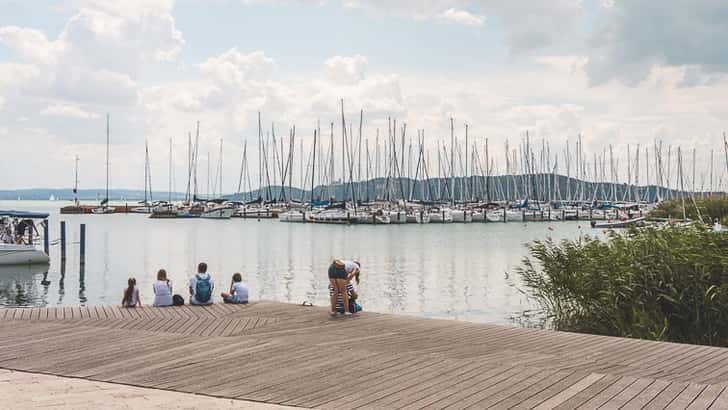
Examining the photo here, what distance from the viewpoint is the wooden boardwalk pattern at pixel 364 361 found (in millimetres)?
8336

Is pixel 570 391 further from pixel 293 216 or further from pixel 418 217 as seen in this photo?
pixel 293 216

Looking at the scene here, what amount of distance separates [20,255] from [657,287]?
35.3 meters

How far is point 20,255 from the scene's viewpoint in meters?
39.7

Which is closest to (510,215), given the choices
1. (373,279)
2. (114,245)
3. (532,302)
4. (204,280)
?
(114,245)

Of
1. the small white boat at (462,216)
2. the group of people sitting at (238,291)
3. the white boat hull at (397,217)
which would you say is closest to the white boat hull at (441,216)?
the small white boat at (462,216)

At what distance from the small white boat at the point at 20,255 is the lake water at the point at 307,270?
678 millimetres

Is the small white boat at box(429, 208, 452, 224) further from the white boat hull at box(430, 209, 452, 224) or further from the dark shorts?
the dark shorts

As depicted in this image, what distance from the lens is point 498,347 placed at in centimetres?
1142

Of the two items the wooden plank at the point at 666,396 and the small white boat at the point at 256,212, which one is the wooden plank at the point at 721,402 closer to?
the wooden plank at the point at 666,396

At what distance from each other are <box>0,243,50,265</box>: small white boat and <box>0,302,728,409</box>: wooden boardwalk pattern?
2833cm

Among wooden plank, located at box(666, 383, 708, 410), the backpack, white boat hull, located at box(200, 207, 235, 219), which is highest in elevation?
white boat hull, located at box(200, 207, 235, 219)

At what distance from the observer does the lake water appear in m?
28.1

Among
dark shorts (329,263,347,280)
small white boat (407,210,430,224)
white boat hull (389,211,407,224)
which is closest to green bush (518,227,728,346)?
dark shorts (329,263,347,280)

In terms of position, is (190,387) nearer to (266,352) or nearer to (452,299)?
(266,352)
